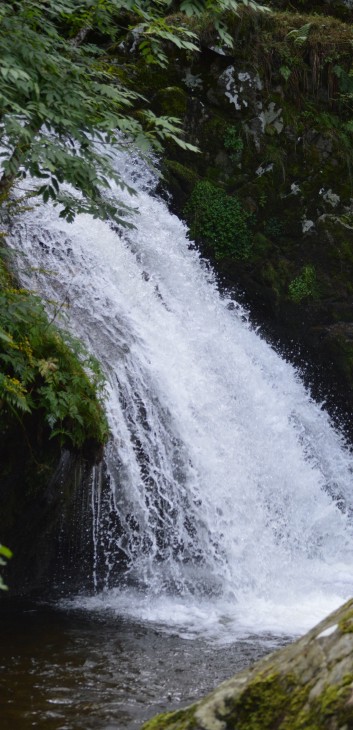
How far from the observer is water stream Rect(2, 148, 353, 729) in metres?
6.22

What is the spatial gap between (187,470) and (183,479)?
0.28 feet

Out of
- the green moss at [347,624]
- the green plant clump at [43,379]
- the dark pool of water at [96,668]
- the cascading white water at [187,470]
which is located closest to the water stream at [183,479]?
the cascading white water at [187,470]

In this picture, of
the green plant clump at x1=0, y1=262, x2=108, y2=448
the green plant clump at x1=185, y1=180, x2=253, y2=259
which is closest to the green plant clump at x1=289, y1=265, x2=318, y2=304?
the green plant clump at x1=185, y1=180, x2=253, y2=259

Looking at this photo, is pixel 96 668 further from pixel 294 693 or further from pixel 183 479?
pixel 294 693

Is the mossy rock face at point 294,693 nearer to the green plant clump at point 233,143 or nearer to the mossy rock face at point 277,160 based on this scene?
the mossy rock face at point 277,160

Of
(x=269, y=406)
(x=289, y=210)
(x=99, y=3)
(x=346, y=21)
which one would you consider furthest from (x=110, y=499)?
(x=346, y=21)

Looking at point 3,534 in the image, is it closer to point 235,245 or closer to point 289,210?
point 235,245

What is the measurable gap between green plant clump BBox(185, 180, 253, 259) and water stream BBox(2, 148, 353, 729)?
6.48ft

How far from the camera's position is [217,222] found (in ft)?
34.4

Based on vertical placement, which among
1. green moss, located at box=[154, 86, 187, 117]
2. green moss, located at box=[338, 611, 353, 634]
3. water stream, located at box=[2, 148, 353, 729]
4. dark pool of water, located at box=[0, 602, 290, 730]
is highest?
green moss, located at box=[154, 86, 187, 117]

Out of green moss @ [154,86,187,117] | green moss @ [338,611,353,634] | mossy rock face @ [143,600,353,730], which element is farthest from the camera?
green moss @ [154,86,187,117]

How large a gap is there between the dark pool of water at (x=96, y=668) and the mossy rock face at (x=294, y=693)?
1.70m

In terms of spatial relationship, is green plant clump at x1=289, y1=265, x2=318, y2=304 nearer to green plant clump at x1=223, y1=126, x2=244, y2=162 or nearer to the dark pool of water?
green plant clump at x1=223, y1=126, x2=244, y2=162

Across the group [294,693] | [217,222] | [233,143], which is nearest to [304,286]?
[217,222]
